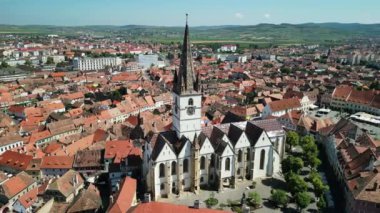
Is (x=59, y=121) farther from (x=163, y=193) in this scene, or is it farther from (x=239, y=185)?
(x=239, y=185)

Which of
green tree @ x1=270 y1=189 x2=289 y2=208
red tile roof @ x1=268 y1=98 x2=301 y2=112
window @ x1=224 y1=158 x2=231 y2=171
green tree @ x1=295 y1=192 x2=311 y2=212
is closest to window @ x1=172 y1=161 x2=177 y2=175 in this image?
window @ x1=224 y1=158 x2=231 y2=171

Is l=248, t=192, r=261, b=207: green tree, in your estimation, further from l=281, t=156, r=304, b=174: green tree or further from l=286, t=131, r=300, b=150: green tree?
l=286, t=131, r=300, b=150: green tree

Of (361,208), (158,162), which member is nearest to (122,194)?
(158,162)

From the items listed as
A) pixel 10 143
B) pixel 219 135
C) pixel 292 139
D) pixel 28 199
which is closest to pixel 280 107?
pixel 292 139

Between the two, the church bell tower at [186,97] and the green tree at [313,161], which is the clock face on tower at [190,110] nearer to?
the church bell tower at [186,97]

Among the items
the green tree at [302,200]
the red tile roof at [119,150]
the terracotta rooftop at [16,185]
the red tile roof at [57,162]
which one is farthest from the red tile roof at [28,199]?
the green tree at [302,200]
